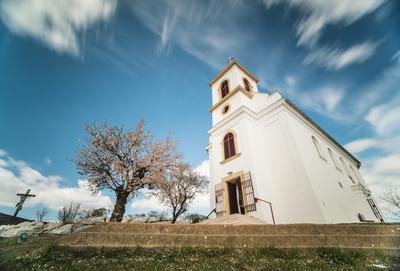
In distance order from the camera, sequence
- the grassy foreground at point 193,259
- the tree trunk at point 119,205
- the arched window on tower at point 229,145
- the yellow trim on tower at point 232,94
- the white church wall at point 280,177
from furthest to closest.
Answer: the yellow trim on tower at point 232,94, the arched window on tower at point 229,145, the tree trunk at point 119,205, the white church wall at point 280,177, the grassy foreground at point 193,259

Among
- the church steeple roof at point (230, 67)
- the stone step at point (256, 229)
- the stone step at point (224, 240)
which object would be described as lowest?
the stone step at point (224, 240)

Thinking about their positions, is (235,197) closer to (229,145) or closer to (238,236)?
(229,145)

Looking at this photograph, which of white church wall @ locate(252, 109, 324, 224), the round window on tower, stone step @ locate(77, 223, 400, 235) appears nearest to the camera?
stone step @ locate(77, 223, 400, 235)

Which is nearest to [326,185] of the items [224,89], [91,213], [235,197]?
[235,197]

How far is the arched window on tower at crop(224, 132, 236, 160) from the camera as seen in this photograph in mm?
15518

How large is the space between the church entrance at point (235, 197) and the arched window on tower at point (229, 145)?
2.36 metres

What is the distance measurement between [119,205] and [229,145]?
31.7ft

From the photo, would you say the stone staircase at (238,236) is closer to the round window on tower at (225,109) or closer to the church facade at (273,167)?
the church facade at (273,167)

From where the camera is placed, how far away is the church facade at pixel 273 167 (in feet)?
37.8

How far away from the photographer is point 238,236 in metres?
5.97

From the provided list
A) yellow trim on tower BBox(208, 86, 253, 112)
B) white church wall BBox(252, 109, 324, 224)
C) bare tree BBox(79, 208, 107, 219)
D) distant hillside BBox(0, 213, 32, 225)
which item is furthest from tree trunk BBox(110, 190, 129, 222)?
bare tree BBox(79, 208, 107, 219)

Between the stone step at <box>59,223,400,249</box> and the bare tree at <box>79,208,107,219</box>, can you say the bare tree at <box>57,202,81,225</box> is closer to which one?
the bare tree at <box>79,208,107,219</box>

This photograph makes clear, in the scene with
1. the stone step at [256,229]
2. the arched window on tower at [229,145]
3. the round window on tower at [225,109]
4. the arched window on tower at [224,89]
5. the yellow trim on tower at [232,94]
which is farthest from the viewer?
the arched window on tower at [224,89]

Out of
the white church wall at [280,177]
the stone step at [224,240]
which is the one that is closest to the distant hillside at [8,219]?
the stone step at [224,240]
